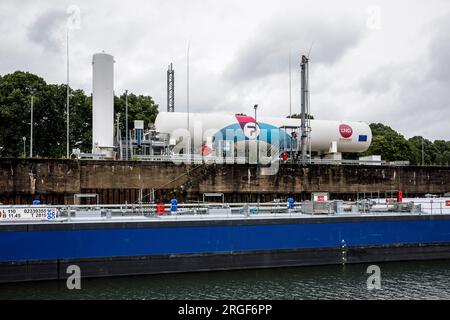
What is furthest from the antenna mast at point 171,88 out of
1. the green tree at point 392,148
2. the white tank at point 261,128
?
the green tree at point 392,148

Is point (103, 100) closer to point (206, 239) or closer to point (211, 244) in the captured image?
point (206, 239)

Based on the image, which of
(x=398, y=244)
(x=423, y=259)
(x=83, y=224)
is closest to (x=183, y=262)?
(x=83, y=224)

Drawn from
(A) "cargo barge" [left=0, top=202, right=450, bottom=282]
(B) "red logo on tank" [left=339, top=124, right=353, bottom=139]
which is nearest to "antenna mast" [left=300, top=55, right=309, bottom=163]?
(B) "red logo on tank" [left=339, top=124, right=353, bottom=139]

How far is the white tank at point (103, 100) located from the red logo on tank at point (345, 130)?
21.7 meters

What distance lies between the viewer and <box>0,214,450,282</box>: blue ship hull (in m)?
19.8

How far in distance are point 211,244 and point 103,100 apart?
14530 mm

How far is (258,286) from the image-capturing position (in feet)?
64.8

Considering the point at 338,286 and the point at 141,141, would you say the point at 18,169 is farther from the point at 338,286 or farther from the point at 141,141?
the point at 338,286

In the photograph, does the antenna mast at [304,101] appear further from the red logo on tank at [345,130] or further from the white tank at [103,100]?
the white tank at [103,100]

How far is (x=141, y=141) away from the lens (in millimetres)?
34219

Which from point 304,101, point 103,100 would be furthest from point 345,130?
point 103,100

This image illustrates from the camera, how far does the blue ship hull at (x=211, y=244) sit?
779 inches

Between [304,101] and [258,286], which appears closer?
[258,286]
